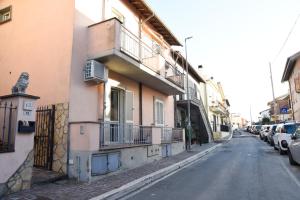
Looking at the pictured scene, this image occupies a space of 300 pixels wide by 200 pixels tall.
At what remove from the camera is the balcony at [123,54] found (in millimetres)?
9891

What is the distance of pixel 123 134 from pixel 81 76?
3452 millimetres

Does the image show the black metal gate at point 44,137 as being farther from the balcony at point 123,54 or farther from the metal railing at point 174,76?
the metal railing at point 174,76

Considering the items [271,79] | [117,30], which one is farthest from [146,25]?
[271,79]

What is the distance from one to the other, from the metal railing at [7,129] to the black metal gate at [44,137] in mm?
1760

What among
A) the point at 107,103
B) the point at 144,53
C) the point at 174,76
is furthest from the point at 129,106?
the point at 174,76

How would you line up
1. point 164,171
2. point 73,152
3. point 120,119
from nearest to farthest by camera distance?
point 73,152
point 164,171
point 120,119

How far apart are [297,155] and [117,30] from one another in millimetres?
8567

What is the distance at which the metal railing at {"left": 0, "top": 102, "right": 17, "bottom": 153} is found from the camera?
696cm

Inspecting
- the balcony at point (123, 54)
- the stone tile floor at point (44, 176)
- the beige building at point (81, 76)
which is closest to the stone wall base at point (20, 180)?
the stone tile floor at point (44, 176)

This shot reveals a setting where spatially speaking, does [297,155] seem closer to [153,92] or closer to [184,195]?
[184,195]

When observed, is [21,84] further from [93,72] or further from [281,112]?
[281,112]

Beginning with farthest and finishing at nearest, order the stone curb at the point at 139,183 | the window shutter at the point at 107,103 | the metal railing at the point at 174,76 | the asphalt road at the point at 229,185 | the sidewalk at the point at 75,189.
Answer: the metal railing at the point at 174,76
the window shutter at the point at 107,103
the stone curb at the point at 139,183
the asphalt road at the point at 229,185
the sidewalk at the point at 75,189

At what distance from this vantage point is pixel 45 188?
24.0ft

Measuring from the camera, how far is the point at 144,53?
13750 millimetres
